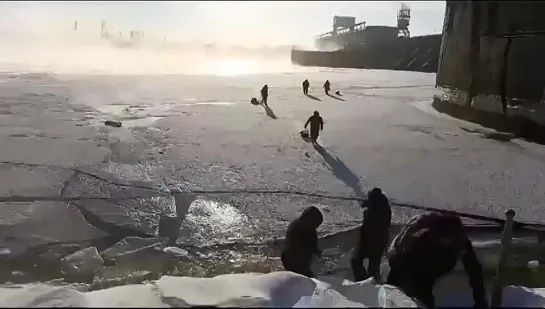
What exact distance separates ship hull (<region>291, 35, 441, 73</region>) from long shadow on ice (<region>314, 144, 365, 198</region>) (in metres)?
5.42

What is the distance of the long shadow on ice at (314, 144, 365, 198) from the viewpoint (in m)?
5.15

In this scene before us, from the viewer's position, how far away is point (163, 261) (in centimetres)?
323

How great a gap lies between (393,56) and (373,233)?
10.5 m

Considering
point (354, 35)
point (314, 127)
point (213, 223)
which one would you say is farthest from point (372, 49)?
point (213, 223)

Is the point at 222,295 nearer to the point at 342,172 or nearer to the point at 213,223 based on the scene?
the point at 213,223

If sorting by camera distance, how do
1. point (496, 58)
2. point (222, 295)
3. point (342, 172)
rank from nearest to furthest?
point (222, 295) < point (342, 172) < point (496, 58)

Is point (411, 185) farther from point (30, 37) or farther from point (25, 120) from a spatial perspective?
point (25, 120)

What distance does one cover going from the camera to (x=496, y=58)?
8.34m

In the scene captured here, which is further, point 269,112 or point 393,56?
point 393,56

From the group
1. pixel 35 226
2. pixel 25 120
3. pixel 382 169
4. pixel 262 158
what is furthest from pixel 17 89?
pixel 382 169

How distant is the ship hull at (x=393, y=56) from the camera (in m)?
12.2

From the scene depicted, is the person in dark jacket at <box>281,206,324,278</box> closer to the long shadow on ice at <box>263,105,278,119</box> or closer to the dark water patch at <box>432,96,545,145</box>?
the dark water patch at <box>432,96,545,145</box>

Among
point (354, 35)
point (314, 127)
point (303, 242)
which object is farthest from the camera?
point (354, 35)

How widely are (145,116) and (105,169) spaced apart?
4.38 m
